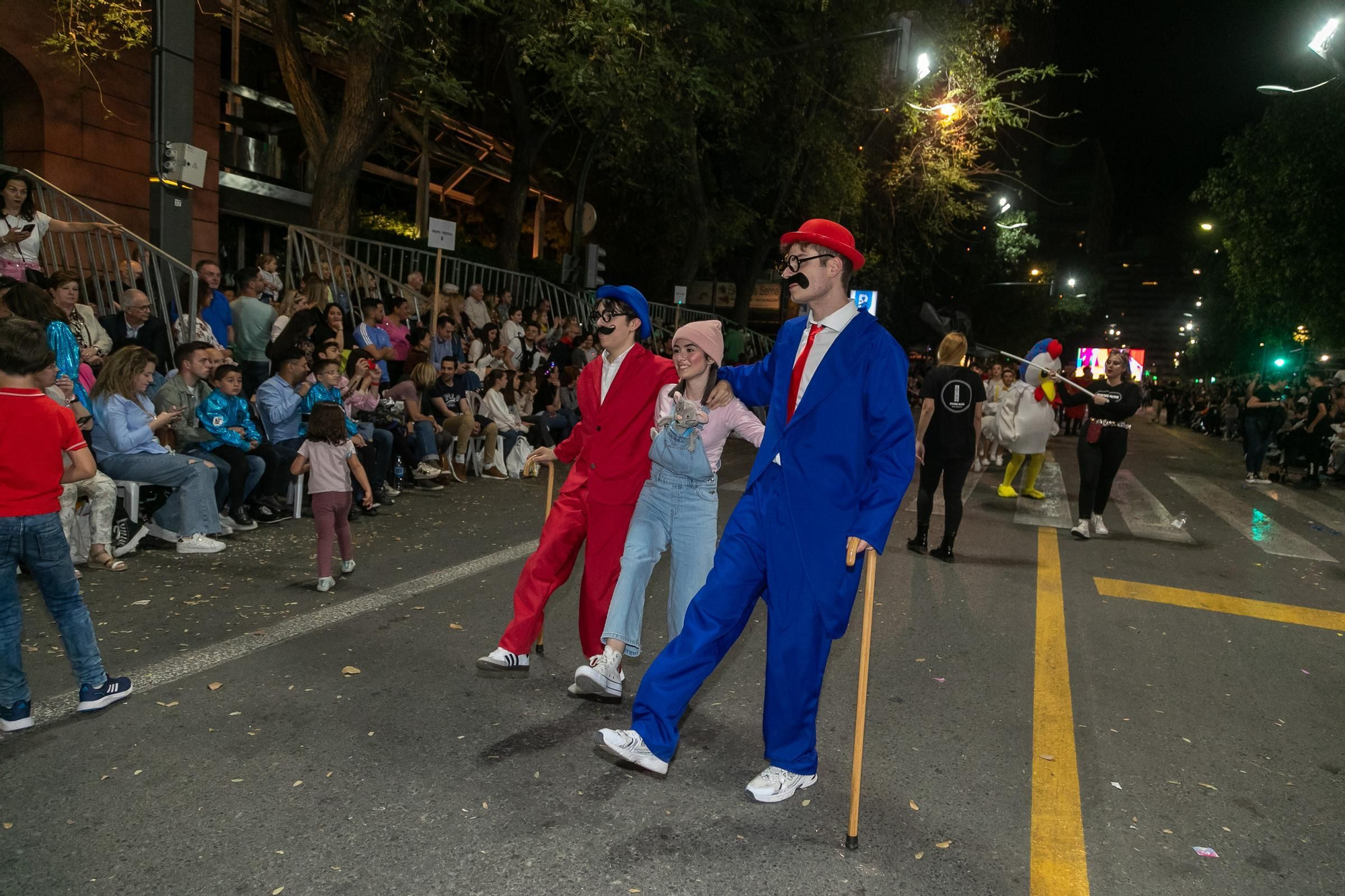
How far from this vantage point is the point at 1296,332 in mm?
31906

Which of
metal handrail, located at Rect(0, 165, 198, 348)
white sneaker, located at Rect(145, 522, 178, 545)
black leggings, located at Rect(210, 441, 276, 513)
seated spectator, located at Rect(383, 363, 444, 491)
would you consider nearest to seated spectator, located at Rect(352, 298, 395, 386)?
seated spectator, located at Rect(383, 363, 444, 491)

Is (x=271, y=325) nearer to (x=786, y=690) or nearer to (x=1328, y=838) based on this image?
(x=786, y=690)

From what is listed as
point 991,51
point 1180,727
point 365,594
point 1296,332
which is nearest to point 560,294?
point 991,51

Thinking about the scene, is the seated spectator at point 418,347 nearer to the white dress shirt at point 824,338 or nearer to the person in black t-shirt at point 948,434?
the person in black t-shirt at point 948,434

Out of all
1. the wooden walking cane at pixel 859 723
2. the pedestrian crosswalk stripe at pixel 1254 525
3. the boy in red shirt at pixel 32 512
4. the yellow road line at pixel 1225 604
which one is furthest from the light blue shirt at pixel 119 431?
the pedestrian crosswalk stripe at pixel 1254 525

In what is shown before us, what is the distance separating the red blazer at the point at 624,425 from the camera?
4.38 m

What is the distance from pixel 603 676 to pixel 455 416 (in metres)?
7.54

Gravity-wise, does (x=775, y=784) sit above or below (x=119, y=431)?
below

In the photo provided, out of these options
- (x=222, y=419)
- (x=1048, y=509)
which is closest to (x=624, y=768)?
(x=222, y=419)

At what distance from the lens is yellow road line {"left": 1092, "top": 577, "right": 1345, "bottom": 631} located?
6.70 metres

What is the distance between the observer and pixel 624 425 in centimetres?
437

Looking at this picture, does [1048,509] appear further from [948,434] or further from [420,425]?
[420,425]

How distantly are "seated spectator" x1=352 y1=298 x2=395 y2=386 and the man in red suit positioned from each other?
24.9 feet

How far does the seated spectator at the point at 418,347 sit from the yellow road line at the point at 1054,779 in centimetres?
844
